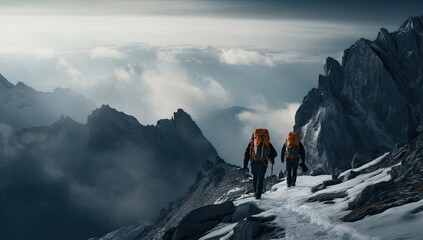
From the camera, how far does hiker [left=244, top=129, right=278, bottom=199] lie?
39531 mm

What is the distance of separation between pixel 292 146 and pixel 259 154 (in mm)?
5574

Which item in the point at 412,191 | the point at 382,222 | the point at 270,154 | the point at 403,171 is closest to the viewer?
the point at 382,222

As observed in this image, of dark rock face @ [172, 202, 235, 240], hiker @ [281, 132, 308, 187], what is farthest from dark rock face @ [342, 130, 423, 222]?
dark rock face @ [172, 202, 235, 240]

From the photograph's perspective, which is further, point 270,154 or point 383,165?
point 383,165

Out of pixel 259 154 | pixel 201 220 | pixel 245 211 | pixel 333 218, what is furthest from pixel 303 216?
pixel 259 154

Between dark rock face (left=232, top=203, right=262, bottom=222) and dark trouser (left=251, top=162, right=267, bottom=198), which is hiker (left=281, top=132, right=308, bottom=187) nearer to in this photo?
dark trouser (left=251, top=162, right=267, bottom=198)

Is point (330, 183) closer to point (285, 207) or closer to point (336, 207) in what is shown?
point (285, 207)

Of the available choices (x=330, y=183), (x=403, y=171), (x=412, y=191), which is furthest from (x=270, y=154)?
(x=412, y=191)

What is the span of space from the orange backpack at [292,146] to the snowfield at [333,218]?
3046 millimetres

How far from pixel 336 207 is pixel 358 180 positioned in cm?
1074

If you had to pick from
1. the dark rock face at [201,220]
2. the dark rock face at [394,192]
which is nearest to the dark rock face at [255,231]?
the dark rock face at [394,192]

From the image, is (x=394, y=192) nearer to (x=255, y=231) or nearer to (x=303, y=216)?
(x=303, y=216)

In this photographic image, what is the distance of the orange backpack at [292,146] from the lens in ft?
145

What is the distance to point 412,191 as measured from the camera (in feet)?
93.5
